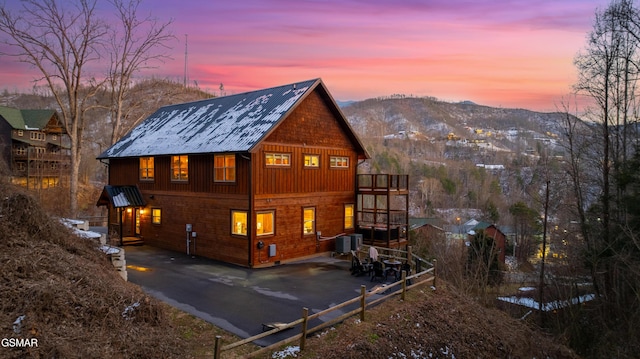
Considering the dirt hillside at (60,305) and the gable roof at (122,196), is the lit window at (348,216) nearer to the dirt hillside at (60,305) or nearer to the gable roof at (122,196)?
the gable roof at (122,196)

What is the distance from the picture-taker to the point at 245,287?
14453 millimetres

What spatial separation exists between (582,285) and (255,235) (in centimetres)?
1862

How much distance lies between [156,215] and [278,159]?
28.0ft

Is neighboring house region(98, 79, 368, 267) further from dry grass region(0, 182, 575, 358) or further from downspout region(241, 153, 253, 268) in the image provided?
dry grass region(0, 182, 575, 358)

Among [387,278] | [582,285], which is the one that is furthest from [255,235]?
[582,285]

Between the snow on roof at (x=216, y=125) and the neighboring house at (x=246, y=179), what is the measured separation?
0.27 ft

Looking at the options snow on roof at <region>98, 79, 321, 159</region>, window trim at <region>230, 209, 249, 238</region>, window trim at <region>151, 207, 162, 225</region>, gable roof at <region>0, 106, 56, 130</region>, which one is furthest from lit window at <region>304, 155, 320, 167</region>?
gable roof at <region>0, 106, 56, 130</region>

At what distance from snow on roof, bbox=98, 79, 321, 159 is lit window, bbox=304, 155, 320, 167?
2.86m

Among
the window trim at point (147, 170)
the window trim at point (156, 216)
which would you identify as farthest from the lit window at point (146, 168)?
the window trim at point (156, 216)

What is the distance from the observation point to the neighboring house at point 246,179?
1802 cm

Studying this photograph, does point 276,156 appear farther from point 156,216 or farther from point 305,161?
point 156,216

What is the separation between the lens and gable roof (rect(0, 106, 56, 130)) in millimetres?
44562

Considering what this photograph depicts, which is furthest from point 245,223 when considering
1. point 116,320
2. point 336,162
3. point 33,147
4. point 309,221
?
point 33,147

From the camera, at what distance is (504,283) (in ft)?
108
